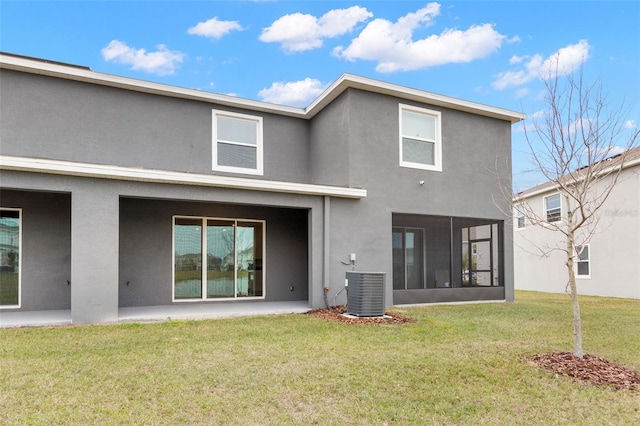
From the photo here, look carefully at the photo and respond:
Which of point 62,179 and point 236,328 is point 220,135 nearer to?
point 62,179

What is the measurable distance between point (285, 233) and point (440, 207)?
4.14 metres

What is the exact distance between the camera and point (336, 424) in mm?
3342

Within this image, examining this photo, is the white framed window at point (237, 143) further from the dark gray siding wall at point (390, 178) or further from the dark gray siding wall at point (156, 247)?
the dark gray siding wall at point (390, 178)

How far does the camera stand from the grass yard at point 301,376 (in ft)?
11.6

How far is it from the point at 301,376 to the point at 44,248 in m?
7.14

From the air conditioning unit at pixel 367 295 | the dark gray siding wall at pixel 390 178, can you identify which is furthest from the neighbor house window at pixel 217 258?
the air conditioning unit at pixel 367 295

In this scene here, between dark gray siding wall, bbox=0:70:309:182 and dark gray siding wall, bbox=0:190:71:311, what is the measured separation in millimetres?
953

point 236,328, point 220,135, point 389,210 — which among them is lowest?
point 236,328

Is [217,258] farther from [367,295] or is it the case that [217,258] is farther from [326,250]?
[367,295]

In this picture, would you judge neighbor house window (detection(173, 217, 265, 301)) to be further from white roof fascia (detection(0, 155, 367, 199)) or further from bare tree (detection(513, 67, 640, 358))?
bare tree (detection(513, 67, 640, 358))

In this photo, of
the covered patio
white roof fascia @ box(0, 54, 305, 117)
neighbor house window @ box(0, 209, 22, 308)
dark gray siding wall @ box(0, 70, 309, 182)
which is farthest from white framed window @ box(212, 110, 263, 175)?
neighbor house window @ box(0, 209, 22, 308)

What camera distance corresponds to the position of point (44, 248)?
878 cm

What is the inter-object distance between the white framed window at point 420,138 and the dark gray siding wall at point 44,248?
7.97m

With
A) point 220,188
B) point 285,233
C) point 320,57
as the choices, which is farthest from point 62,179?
point 320,57
